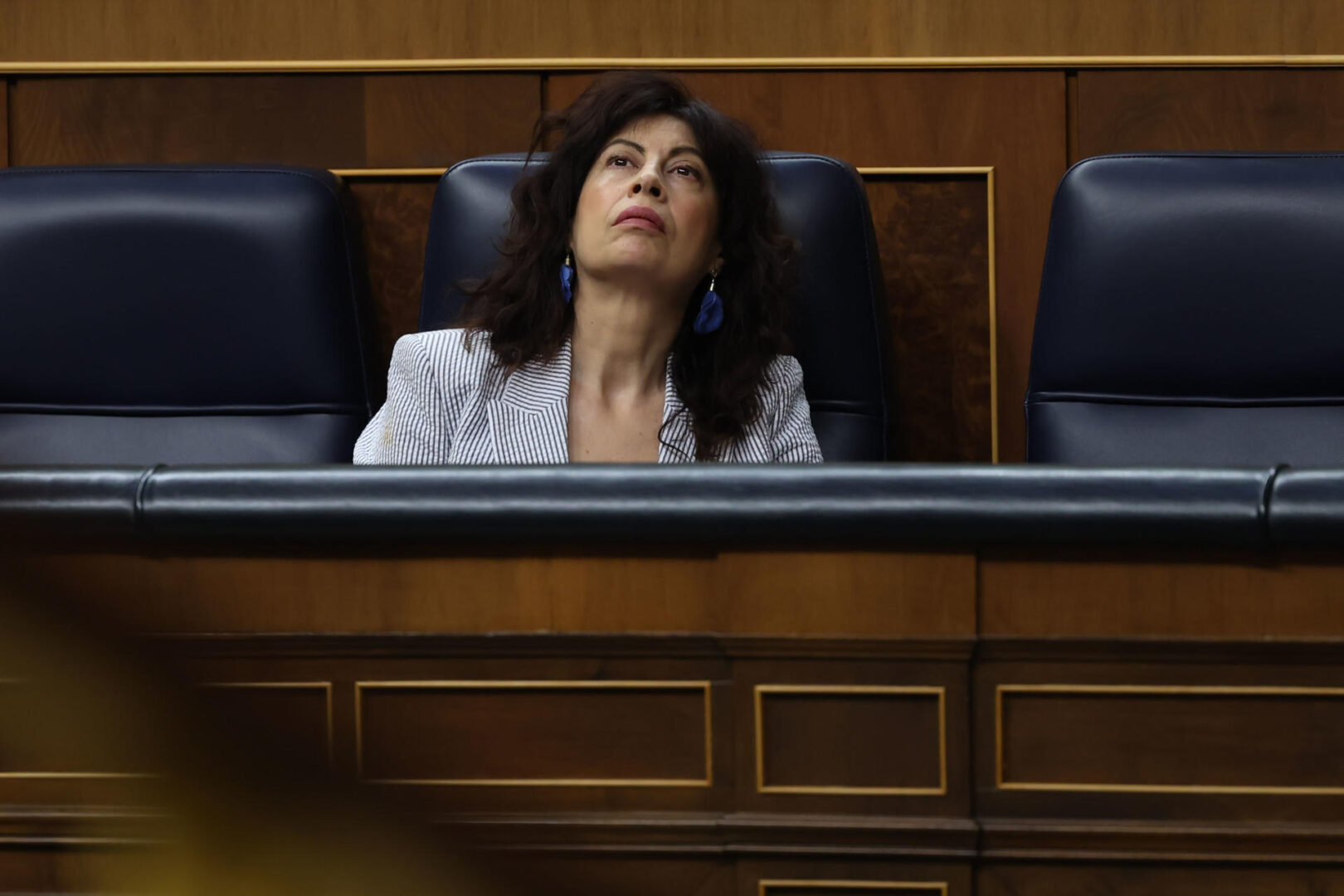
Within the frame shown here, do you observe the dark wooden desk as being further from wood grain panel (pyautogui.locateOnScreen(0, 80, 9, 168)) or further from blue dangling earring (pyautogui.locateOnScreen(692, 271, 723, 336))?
wood grain panel (pyautogui.locateOnScreen(0, 80, 9, 168))

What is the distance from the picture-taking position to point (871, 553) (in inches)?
24.2

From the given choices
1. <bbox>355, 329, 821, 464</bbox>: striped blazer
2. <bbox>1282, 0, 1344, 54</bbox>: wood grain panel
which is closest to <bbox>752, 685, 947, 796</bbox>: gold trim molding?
<bbox>355, 329, 821, 464</bbox>: striped blazer

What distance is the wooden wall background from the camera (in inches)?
55.9

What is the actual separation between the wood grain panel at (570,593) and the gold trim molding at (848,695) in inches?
1.0

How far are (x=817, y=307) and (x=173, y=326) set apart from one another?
24.5 inches

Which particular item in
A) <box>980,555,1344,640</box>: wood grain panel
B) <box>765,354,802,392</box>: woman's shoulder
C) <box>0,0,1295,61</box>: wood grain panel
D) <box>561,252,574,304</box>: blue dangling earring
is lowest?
<box>980,555,1344,640</box>: wood grain panel

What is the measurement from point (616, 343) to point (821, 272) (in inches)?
8.2

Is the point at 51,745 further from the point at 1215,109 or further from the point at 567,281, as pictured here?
the point at 1215,109

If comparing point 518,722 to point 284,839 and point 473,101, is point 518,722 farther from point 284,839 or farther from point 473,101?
point 473,101

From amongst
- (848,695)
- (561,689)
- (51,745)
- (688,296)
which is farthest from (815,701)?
(688,296)

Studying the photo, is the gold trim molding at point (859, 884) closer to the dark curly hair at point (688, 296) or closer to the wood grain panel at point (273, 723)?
the wood grain panel at point (273, 723)

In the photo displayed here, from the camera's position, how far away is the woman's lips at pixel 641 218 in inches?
46.6

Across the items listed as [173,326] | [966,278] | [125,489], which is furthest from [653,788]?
[966,278]

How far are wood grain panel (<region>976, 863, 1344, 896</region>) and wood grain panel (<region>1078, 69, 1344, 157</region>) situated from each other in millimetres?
997
